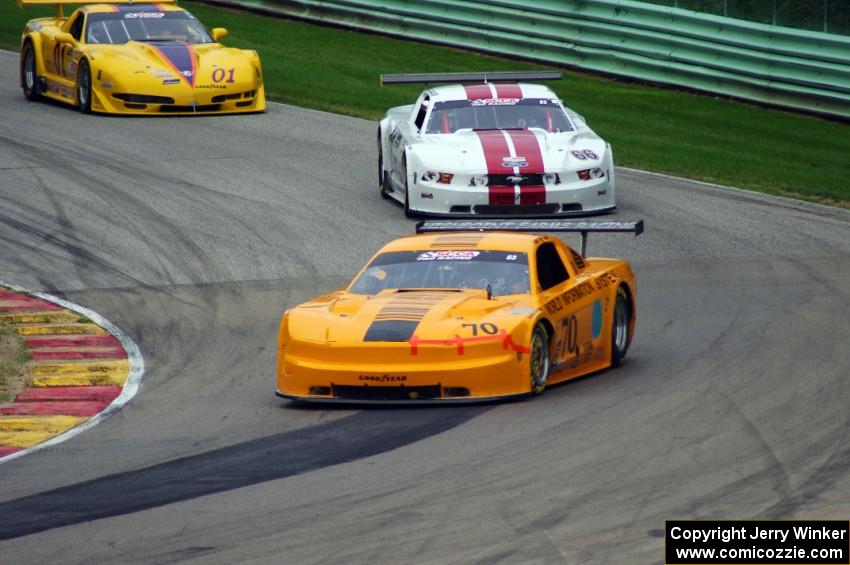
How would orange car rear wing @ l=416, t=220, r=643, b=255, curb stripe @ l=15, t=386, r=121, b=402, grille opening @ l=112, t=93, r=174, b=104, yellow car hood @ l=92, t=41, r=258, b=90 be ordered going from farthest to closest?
grille opening @ l=112, t=93, r=174, b=104 → yellow car hood @ l=92, t=41, r=258, b=90 → orange car rear wing @ l=416, t=220, r=643, b=255 → curb stripe @ l=15, t=386, r=121, b=402

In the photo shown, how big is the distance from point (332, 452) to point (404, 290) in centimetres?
243

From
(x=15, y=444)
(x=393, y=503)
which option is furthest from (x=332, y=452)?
(x=15, y=444)

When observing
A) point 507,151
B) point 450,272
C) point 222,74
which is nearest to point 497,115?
point 507,151

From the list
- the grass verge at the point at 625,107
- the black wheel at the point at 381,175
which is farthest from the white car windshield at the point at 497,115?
the grass verge at the point at 625,107

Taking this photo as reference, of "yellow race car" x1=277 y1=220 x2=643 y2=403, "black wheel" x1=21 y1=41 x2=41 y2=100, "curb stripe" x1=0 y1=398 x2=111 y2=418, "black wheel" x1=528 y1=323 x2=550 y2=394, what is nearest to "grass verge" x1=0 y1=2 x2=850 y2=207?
"black wheel" x1=21 y1=41 x2=41 y2=100

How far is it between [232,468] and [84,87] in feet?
49.4

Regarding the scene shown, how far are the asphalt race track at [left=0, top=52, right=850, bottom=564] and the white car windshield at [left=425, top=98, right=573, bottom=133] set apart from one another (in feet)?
3.84

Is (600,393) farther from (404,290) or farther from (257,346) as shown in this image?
(257,346)

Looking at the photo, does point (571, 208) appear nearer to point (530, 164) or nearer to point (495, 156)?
point (530, 164)

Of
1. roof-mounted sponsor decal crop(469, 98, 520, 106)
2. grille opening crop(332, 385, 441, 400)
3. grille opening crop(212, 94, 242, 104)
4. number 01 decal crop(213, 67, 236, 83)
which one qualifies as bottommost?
grille opening crop(212, 94, 242, 104)

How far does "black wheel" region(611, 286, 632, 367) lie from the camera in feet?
40.5

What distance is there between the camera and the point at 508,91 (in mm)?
19422

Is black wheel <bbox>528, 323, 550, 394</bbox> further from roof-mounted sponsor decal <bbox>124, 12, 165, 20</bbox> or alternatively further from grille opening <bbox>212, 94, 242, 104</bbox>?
roof-mounted sponsor decal <bbox>124, 12, 165, 20</bbox>

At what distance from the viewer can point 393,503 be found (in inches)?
327
